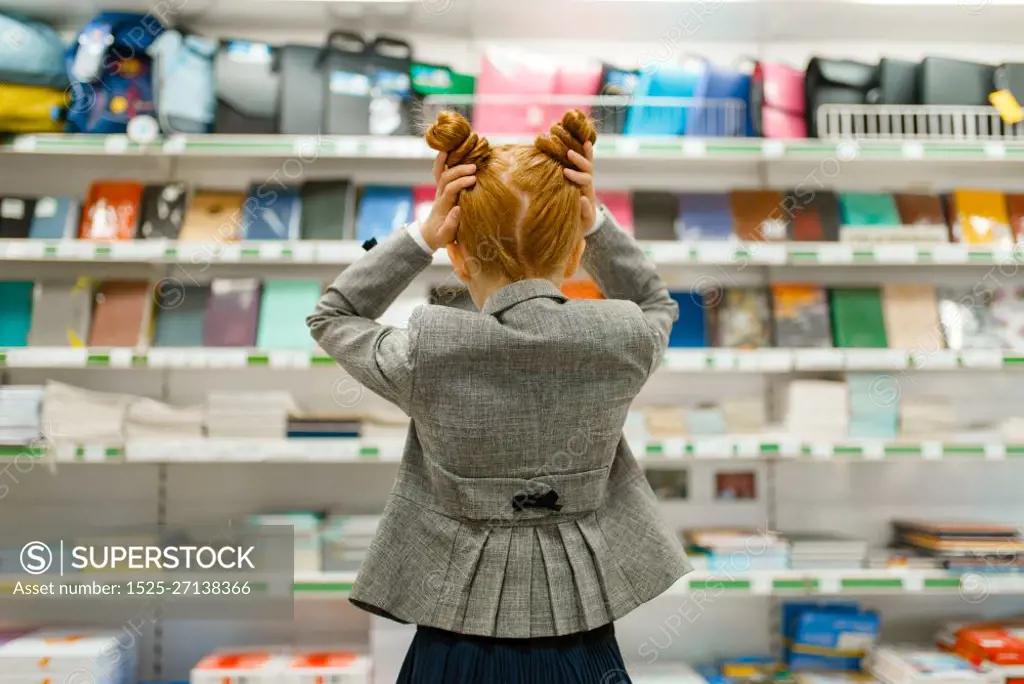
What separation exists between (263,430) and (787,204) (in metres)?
2.11

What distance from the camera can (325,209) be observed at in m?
2.87

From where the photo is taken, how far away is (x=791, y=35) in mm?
3174

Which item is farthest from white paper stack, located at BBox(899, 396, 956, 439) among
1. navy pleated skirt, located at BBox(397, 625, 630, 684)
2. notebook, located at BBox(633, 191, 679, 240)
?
navy pleated skirt, located at BBox(397, 625, 630, 684)

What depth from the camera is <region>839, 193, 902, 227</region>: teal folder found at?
293cm

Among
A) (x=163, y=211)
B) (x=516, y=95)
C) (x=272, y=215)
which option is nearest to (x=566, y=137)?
(x=516, y=95)

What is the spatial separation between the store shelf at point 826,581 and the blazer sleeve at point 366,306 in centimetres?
166

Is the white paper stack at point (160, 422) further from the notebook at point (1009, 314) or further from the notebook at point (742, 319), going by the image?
the notebook at point (1009, 314)

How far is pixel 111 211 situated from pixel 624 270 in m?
2.32

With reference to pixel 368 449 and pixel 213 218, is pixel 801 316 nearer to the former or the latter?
pixel 368 449

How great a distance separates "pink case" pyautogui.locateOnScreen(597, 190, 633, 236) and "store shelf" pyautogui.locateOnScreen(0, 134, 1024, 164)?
0.24 meters

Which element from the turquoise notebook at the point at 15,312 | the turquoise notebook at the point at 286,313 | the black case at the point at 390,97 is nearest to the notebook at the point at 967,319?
the black case at the point at 390,97

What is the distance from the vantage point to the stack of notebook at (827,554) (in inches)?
107

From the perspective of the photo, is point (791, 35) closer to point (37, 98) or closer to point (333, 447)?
point (333, 447)

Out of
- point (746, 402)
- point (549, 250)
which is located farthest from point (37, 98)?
point (746, 402)
